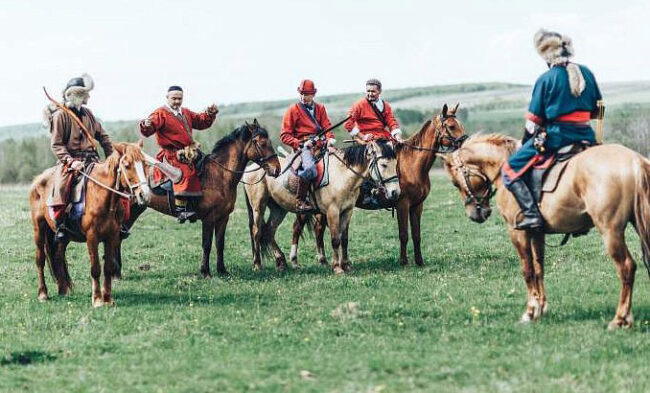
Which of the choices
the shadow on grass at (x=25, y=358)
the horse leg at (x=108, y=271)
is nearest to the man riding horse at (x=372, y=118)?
the horse leg at (x=108, y=271)

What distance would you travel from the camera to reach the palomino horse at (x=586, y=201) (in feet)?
30.8

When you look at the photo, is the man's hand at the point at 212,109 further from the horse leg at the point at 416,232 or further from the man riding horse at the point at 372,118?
the horse leg at the point at 416,232

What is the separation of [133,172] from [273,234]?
558 centimetres

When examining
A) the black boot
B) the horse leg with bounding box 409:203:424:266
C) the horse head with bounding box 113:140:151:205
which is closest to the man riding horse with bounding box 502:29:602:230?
the black boot

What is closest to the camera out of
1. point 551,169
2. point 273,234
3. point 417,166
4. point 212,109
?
point 551,169

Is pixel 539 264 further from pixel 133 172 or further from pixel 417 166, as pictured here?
pixel 133 172

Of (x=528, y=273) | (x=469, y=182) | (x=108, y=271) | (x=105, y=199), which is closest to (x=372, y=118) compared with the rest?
(x=469, y=182)

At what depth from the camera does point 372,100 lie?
16.9 m

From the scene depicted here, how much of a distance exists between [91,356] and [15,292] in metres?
5.66

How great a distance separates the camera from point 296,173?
53.9 ft

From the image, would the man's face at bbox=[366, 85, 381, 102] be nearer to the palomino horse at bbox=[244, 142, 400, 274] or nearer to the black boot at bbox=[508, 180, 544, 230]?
the palomino horse at bbox=[244, 142, 400, 274]

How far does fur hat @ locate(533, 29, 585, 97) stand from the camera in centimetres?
1027

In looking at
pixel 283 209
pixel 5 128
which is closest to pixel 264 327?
pixel 283 209

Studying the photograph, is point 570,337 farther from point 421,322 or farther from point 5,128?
point 5,128
